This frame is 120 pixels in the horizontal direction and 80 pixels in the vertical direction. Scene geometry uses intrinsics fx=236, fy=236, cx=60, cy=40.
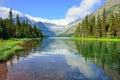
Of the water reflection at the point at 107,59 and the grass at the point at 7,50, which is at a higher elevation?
the grass at the point at 7,50

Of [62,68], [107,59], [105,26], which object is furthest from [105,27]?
[62,68]

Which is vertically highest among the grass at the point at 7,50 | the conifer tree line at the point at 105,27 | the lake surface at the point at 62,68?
the conifer tree line at the point at 105,27

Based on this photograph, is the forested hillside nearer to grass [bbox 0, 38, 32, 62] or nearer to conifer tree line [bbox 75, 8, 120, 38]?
conifer tree line [bbox 75, 8, 120, 38]

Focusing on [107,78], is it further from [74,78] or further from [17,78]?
[17,78]

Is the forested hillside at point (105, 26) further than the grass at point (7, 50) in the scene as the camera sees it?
Yes

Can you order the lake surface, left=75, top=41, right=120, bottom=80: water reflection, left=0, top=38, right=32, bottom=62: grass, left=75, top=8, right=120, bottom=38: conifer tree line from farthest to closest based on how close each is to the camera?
1. left=75, top=8, right=120, bottom=38: conifer tree line
2. left=0, top=38, right=32, bottom=62: grass
3. left=75, top=41, right=120, bottom=80: water reflection
4. the lake surface

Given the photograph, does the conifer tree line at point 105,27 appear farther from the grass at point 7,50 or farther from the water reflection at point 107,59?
the water reflection at point 107,59

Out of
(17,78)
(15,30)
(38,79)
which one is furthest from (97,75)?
(15,30)

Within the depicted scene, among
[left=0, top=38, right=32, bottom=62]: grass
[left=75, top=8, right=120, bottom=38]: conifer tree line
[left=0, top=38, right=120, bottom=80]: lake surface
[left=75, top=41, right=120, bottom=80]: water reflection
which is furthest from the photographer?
[left=75, top=8, right=120, bottom=38]: conifer tree line

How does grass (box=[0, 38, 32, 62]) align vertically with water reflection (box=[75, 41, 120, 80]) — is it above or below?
above

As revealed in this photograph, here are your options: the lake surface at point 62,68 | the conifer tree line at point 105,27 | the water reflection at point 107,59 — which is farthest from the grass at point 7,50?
the conifer tree line at point 105,27

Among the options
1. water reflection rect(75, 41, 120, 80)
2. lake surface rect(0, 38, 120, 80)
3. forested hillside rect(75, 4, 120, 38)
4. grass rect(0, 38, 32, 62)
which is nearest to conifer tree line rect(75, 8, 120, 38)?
forested hillside rect(75, 4, 120, 38)

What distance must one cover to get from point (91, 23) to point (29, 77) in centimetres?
15544

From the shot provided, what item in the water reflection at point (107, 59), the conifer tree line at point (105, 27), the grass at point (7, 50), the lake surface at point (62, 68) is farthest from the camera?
the conifer tree line at point (105, 27)
